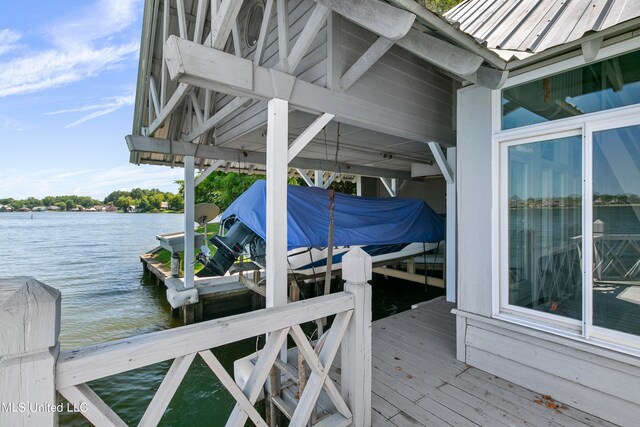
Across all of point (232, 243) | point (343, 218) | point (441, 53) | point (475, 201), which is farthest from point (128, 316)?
point (441, 53)

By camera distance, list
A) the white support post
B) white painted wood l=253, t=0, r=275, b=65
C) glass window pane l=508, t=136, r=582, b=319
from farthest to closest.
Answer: the white support post → white painted wood l=253, t=0, r=275, b=65 → glass window pane l=508, t=136, r=582, b=319

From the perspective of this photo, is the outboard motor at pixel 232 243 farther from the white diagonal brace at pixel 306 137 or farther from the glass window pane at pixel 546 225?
the glass window pane at pixel 546 225

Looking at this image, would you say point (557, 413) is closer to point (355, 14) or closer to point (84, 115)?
point (355, 14)

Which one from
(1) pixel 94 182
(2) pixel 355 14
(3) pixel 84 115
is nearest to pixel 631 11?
(2) pixel 355 14

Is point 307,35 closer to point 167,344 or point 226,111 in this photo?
point 226,111

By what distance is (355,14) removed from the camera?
2.08 metres

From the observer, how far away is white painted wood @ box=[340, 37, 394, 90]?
9.55 ft

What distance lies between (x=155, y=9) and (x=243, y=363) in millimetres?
5562

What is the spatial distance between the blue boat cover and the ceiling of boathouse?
0.72 m

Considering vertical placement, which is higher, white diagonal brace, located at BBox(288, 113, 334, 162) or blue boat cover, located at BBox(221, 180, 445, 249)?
white diagonal brace, located at BBox(288, 113, 334, 162)

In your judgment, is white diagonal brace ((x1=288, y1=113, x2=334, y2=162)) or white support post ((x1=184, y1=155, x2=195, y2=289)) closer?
white diagonal brace ((x1=288, y1=113, x2=334, y2=162))

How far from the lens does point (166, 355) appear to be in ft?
4.30

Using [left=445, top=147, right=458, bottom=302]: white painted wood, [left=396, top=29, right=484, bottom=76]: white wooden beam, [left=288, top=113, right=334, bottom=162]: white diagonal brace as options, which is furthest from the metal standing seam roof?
[left=445, top=147, right=458, bottom=302]: white painted wood

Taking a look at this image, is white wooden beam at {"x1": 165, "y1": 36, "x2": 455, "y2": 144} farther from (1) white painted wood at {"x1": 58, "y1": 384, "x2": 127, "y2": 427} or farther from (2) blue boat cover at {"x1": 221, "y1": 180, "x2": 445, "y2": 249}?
(1) white painted wood at {"x1": 58, "y1": 384, "x2": 127, "y2": 427}
